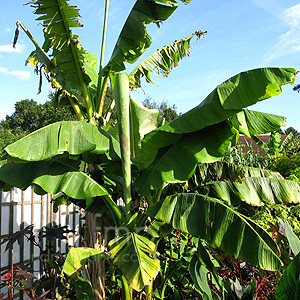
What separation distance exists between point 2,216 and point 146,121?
255 cm

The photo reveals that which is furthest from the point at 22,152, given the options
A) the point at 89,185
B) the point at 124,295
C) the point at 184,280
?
the point at 184,280

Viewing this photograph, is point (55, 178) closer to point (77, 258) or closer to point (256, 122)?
point (77, 258)

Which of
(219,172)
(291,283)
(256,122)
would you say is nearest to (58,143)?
(219,172)

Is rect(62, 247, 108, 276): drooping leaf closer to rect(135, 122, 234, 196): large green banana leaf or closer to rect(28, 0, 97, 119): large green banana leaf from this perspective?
rect(135, 122, 234, 196): large green banana leaf

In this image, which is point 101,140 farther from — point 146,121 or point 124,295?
point 124,295

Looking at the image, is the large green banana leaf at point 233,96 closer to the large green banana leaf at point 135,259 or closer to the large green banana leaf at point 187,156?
the large green banana leaf at point 187,156

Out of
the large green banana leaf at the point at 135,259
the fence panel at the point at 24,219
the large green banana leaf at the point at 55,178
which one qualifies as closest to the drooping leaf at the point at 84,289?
the large green banana leaf at the point at 135,259

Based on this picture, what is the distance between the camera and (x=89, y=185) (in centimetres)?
295

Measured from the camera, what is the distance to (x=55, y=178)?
3.02 metres

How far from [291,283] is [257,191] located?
1561 millimetres

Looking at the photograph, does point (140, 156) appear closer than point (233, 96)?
No

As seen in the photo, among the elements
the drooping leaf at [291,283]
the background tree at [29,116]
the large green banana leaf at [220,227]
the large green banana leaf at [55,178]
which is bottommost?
the drooping leaf at [291,283]

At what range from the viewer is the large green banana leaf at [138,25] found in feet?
12.3

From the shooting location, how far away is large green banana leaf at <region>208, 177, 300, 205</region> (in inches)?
137
